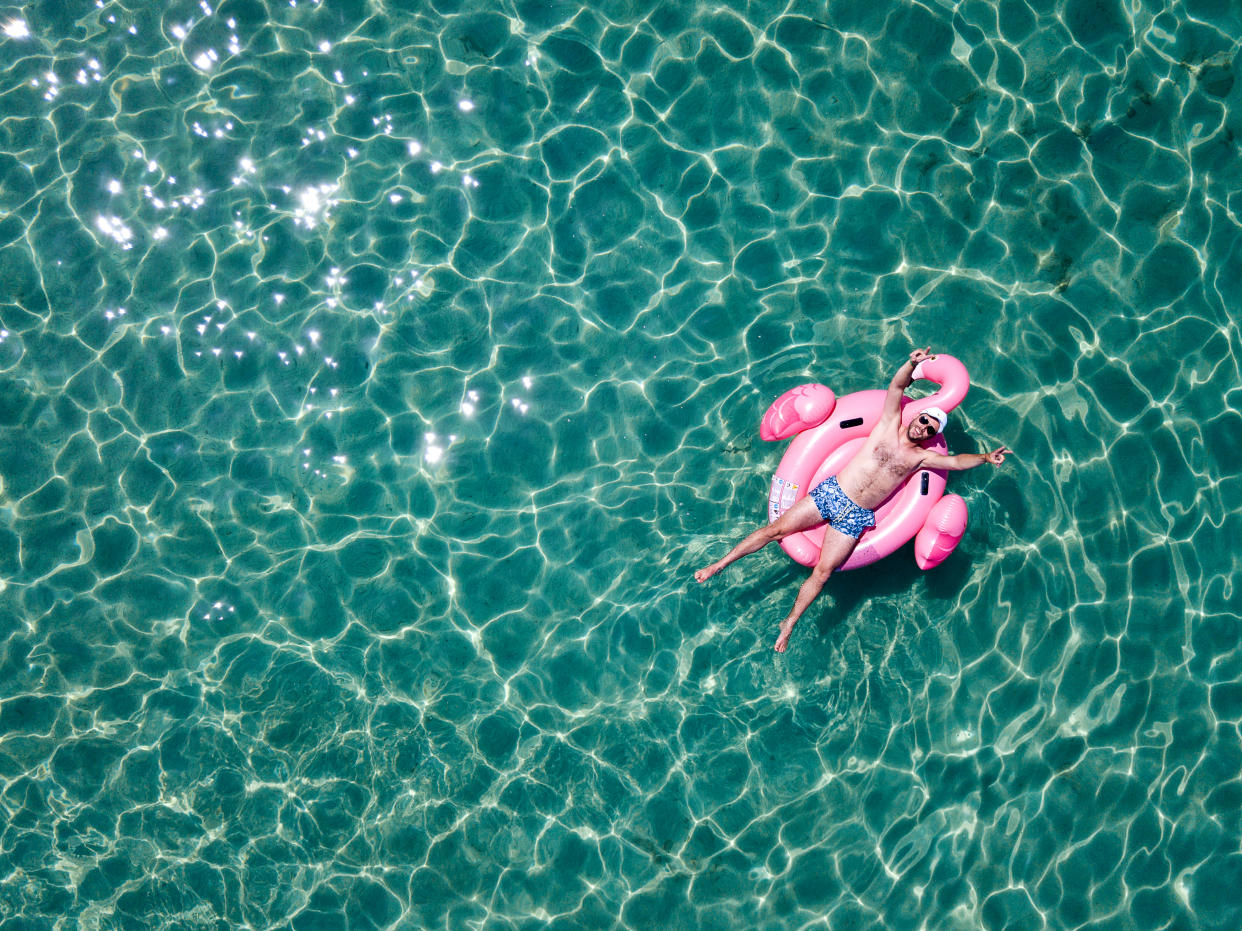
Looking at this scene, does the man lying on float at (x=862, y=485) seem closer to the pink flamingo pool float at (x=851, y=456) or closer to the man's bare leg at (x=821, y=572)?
the man's bare leg at (x=821, y=572)

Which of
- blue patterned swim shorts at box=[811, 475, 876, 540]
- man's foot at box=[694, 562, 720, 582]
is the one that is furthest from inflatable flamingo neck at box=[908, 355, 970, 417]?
man's foot at box=[694, 562, 720, 582]

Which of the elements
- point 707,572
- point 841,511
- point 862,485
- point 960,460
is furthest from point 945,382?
point 707,572

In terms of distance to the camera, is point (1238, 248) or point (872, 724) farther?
point (1238, 248)

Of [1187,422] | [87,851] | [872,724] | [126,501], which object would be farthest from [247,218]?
[1187,422]

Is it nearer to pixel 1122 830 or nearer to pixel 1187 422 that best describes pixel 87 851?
pixel 1122 830

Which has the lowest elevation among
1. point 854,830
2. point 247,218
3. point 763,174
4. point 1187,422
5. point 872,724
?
point 854,830

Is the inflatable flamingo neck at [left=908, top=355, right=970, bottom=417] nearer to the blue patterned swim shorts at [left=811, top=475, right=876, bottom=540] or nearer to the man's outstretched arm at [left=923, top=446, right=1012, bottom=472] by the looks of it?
the man's outstretched arm at [left=923, top=446, right=1012, bottom=472]
